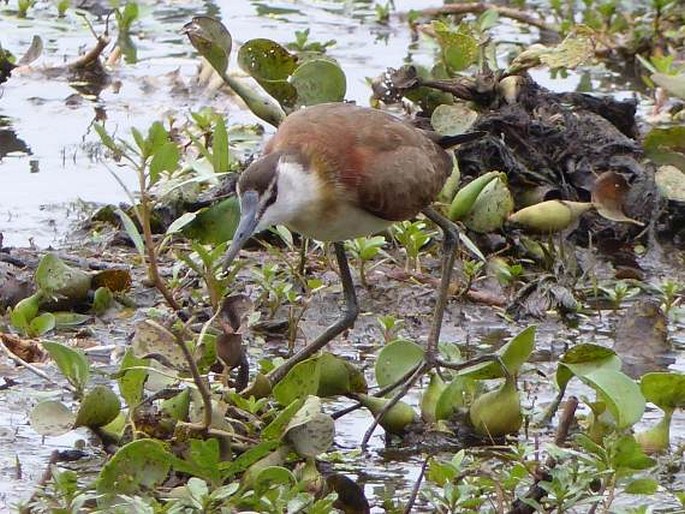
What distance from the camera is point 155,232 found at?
644 cm

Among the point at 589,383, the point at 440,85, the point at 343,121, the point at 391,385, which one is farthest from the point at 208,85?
the point at 589,383

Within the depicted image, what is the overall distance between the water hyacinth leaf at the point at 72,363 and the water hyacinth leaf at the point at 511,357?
1.08 metres

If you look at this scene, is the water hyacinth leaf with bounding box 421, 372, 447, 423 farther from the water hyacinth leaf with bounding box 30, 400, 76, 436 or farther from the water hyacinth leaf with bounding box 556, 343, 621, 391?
the water hyacinth leaf with bounding box 30, 400, 76, 436

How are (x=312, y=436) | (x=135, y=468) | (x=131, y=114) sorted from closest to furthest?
(x=135, y=468) → (x=312, y=436) → (x=131, y=114)

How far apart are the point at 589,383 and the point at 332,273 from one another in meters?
2.21

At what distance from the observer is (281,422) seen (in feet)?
13.8

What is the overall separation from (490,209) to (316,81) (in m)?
0.83

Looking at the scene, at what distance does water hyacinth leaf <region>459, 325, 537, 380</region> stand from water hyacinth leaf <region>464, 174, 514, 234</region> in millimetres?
1726

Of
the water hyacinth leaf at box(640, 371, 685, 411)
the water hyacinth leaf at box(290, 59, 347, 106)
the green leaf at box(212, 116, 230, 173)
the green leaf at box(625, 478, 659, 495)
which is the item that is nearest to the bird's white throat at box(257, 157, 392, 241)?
the green leaf at box(212, 116, 230, 173)

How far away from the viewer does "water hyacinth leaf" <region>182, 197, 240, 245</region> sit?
546cm

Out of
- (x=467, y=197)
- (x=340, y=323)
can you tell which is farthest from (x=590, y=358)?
(x=467, y=197)

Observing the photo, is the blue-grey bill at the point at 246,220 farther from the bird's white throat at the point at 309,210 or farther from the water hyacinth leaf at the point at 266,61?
the water hyacinth leaf at the point at 266,61

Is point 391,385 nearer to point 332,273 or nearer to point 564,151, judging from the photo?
point 332,273

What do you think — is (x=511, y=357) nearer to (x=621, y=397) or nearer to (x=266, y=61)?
(x=621, y=397)
